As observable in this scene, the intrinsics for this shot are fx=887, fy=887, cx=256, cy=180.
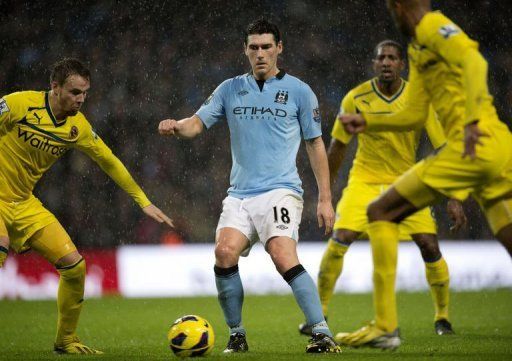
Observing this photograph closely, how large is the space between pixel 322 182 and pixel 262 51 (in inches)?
38.4

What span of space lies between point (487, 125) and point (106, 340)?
3.76m

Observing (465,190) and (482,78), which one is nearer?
(482,78)

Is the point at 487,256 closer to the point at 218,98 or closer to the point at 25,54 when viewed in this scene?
the point at 218,98

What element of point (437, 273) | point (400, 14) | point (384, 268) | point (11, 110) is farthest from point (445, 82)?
point (11, 110)

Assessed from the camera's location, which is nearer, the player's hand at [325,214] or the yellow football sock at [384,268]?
the yellow football sock at [384,268]

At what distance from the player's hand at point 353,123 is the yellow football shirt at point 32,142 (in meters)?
2.10

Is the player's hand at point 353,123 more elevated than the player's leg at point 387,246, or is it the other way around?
the player's hand at point 353,123

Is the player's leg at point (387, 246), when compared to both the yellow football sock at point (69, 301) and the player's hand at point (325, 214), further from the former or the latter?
the yellow football sock at point (69, 301)

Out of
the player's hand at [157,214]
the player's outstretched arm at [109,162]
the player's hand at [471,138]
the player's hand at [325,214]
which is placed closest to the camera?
the player's hand at [471,138]

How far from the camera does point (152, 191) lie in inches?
587

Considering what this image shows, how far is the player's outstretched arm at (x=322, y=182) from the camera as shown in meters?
5.94

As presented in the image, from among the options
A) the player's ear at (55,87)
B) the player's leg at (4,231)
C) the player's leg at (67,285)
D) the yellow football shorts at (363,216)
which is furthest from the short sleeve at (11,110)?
the yellow football shorts at (363,216)

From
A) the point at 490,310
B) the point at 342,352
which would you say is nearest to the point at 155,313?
the point at 490,310

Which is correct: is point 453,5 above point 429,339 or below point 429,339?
above
